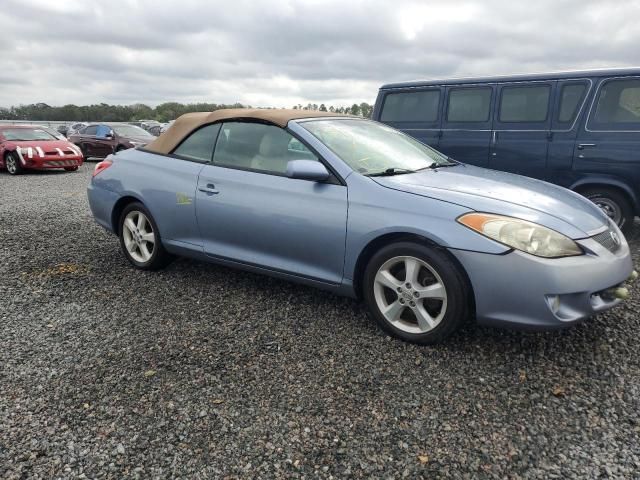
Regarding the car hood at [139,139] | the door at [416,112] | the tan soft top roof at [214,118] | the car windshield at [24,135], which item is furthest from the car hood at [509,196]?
the car hood at [139,139]

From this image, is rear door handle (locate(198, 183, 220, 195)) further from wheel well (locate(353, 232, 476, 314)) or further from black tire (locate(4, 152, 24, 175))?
black tire (locate(4, 152, 24, 175))

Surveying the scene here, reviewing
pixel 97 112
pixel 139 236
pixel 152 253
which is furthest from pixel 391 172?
pixel 97 112

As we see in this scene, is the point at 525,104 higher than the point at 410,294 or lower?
higher

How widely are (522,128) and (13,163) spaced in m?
12.7

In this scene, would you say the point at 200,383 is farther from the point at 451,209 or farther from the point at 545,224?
the point at 545,224

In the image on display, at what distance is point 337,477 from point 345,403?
488mm

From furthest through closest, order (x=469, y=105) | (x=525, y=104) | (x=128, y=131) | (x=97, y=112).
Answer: (x=97, y=112) → (x=128, y=131) → (x=469, y=105) → (x=525, y=104)

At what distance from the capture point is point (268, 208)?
3.37 metres

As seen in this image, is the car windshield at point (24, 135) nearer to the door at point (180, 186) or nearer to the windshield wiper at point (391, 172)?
the door at point (180, 186)

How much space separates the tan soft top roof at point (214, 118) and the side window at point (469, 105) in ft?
8.95

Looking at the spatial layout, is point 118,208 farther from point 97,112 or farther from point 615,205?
point 97,112

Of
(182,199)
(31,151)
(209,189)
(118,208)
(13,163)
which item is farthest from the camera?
(13,163)

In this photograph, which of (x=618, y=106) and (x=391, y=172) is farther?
(x=618, y=106)

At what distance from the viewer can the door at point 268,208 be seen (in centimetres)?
315
